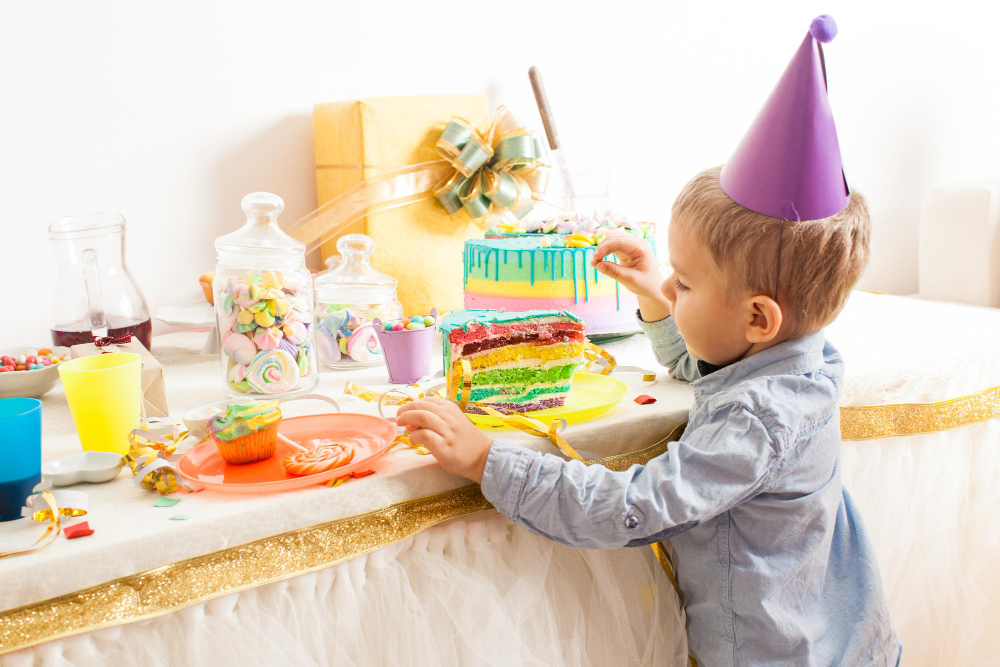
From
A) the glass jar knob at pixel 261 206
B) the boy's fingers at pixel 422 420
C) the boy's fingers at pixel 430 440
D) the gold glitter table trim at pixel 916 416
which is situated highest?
the glass jar knob at pixel 261 206

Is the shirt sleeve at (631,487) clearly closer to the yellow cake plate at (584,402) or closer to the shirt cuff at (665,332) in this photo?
the yellow cake plate at (584,402)

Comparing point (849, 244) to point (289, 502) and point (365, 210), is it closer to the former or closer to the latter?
point (289, 502)

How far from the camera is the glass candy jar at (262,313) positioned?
0.94 metres

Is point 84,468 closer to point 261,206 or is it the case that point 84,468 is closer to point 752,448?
point 261,206

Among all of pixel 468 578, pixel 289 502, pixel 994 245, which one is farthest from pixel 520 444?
pixel 994 245

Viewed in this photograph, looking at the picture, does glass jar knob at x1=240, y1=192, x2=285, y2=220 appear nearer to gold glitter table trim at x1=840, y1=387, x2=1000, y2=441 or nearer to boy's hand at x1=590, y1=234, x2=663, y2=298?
boy's hand at x1=590, y1=234, x2=663, y2=298

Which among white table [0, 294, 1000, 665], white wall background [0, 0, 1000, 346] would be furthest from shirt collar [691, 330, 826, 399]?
white wall background [0, 0, 1000, 346]

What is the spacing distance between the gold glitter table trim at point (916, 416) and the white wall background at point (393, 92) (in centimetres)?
79

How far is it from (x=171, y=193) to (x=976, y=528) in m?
1.39

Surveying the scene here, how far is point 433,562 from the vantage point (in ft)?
2.53

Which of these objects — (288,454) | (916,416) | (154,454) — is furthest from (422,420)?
(916,416)

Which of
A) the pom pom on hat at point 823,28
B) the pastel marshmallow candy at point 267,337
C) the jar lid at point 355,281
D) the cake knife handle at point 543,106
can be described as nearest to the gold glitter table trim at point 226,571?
the pastel marshmallow candy at point 267,337

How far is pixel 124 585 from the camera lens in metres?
0.60

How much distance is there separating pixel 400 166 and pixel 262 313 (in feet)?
1.51
